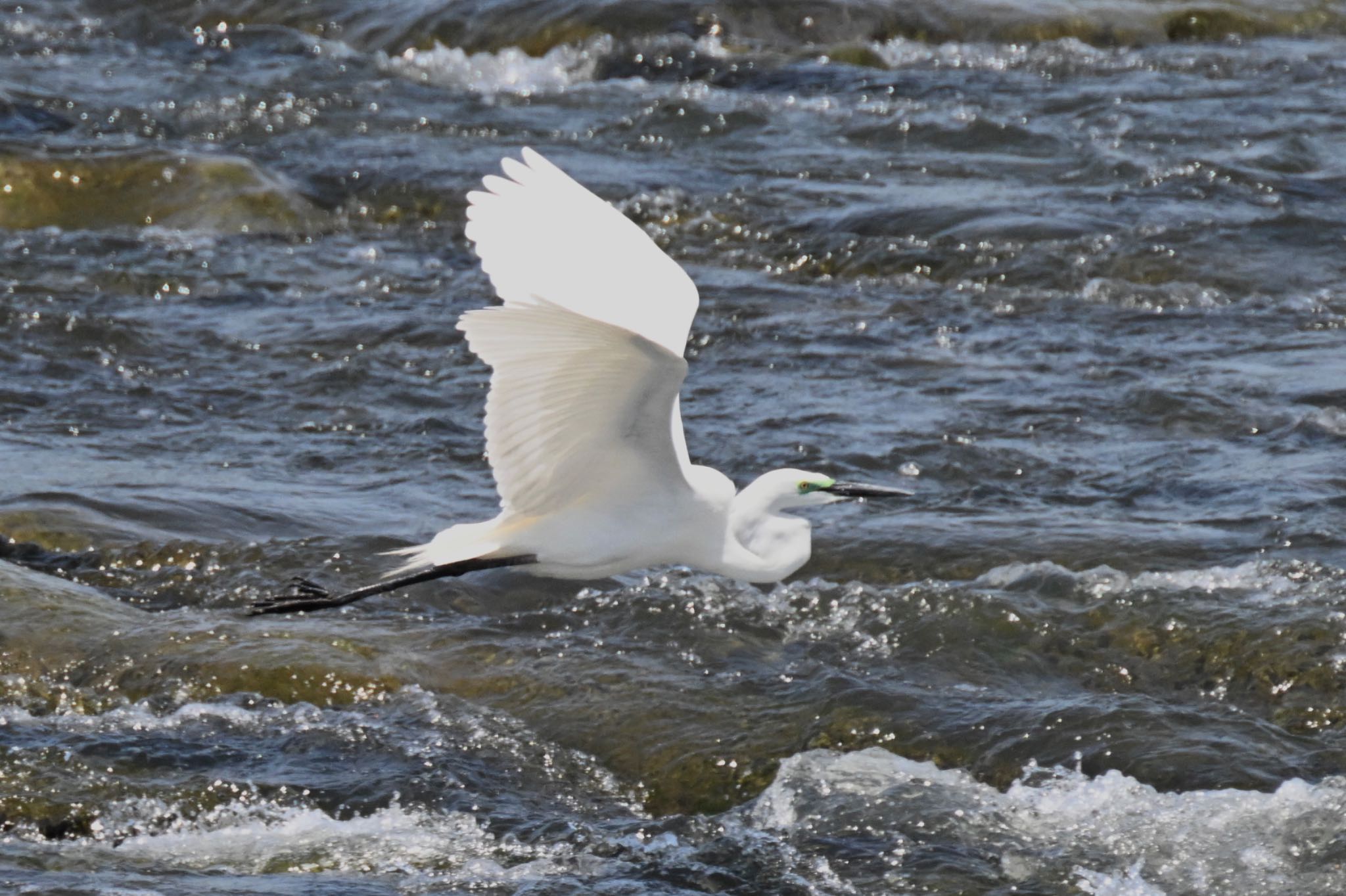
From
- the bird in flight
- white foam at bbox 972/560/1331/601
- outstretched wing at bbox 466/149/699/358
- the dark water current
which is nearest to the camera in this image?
the dark water current

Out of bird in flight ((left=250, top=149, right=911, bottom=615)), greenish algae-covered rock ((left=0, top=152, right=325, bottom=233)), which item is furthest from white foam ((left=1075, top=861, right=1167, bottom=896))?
greenish algae-covered rock ((left=0, top=152, right=325, bottom=233))

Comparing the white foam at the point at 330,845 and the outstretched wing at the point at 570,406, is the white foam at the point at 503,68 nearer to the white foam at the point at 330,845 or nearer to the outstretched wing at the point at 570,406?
the outstretched wing at the point at 570,406

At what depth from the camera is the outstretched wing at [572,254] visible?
14.8 feet

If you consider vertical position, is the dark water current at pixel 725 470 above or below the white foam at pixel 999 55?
below

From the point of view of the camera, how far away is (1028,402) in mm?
6961

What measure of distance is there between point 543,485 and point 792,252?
4100 mm

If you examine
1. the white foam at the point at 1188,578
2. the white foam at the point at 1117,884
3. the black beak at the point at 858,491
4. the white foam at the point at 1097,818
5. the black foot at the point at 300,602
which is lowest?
the white foam at the point at 1117,884

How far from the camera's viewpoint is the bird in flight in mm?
4297

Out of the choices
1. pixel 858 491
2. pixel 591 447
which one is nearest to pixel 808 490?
pixel 858 491

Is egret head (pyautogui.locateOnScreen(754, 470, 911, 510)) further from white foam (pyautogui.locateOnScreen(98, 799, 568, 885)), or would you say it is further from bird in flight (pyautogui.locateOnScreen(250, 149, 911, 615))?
white foam (pyautogui.locateOnScreen(98, 799, 568, 885))

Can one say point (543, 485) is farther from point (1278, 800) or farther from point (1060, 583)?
point (1278, 800)

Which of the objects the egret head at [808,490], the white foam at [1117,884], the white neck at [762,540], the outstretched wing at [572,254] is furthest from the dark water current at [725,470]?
the outstretched wing at [572,254]

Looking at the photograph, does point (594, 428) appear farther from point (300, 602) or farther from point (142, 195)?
point (142, 195)

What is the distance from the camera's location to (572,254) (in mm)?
4684
